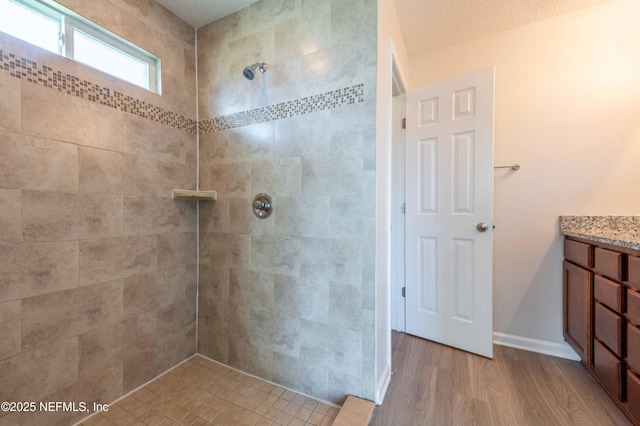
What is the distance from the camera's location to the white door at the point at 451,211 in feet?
5.80

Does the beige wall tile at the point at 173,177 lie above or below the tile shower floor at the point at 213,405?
above

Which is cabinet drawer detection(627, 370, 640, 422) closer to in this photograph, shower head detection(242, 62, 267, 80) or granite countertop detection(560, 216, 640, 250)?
granite countertop detection(560, 216, 640, 250)

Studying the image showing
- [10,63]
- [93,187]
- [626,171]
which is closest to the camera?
[10,63]

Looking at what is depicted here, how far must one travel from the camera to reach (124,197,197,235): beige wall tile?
1.50 metres

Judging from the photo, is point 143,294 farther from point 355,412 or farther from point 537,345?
point 537,345

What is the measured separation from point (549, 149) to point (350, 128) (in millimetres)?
1595

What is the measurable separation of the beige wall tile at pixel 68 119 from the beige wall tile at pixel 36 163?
Answer: 0.05 m

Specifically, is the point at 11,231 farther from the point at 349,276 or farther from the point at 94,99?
the point at 349,276

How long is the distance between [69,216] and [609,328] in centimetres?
286

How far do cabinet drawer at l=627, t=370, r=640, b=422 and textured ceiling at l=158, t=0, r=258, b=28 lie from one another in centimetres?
290

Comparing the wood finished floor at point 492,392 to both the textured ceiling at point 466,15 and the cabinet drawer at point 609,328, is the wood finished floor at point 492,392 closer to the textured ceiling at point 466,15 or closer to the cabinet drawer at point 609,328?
the cabinet drawer at point 609,328

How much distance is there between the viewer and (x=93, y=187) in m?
1.34

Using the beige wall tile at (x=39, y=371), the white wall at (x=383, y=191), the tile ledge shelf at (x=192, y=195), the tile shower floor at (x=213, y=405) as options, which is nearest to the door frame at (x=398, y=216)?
the white wall at (x=383, y=191)

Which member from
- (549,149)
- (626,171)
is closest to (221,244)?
(549,149)
